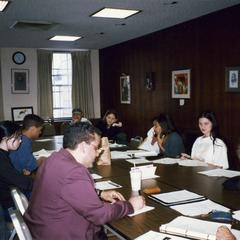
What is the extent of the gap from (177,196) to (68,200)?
0.88m

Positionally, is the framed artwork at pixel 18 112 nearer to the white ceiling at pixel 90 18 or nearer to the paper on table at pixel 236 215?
the white ceiling at pixel 90 18

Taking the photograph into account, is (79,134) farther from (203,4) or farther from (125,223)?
(203,4)

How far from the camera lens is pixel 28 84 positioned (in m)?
8.66

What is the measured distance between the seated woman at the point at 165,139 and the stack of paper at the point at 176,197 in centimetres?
185

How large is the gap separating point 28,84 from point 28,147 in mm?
5390

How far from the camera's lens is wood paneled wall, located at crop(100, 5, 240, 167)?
5.27 m

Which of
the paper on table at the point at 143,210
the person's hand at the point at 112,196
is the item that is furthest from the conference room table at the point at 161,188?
the person's hand at the point at 112,196

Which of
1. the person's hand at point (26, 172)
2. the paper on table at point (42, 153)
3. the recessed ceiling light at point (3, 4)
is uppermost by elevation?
the recessed ceiling light at point (3, 4)

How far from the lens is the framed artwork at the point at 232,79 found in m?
5.10

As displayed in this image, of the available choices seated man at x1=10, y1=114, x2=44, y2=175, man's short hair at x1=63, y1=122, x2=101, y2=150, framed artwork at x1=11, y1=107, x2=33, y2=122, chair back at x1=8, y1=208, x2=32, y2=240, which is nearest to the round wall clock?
framed artwork at x1=11, y1=107, x2=33, y2=122

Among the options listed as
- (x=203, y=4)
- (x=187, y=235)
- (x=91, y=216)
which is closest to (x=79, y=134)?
(x=91, y=216)

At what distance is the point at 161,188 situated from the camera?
8.57ft

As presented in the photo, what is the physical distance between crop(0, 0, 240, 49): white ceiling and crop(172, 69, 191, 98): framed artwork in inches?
33.4

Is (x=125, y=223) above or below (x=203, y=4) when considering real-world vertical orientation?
below
